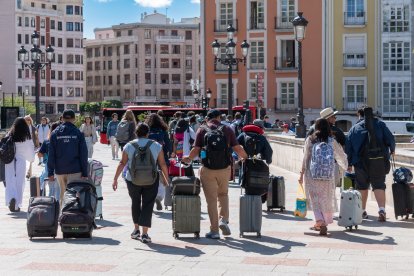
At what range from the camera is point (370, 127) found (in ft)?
42.0

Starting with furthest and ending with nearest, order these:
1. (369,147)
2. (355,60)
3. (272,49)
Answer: (272,49) < (355,60) < (369,147)

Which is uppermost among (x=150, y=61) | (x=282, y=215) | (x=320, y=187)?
(x=150, y=61)

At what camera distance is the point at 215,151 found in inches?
433

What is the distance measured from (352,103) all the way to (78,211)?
4869 centimetres

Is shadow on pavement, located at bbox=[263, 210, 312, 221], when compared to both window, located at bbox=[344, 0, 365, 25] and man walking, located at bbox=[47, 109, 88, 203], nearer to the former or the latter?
man walking, located at bbox=[47, 109, 88, 203]

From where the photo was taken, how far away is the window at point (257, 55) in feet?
196

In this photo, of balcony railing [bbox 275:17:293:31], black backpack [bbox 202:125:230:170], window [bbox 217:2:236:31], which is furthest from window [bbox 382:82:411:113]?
black backpack [bbox 202:125:230:170]

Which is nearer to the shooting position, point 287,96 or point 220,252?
point 220,252

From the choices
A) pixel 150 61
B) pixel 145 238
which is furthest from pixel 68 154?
pixel 150 61

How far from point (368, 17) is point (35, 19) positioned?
63.6m

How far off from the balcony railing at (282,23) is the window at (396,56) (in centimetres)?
672

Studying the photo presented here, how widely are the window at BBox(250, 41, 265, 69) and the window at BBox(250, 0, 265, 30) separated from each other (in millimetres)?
1152

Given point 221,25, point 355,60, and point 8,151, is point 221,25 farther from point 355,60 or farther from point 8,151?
point 8,151

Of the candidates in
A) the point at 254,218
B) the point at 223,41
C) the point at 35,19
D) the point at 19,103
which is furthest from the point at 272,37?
the point at 35,19
